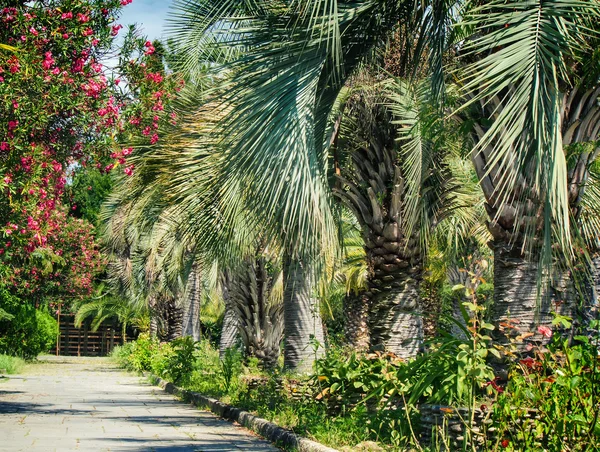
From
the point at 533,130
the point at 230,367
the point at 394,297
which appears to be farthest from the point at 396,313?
the point at 230,367

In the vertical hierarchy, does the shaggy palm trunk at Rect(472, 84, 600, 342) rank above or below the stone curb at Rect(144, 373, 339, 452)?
above

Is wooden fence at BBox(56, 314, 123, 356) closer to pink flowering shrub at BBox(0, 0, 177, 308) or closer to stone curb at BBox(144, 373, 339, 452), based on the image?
stone curb at BBox(144, 373, 339, 452)

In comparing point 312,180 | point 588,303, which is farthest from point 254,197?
point 588,303

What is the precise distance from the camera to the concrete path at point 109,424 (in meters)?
9.67

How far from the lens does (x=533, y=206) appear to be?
7.15 m

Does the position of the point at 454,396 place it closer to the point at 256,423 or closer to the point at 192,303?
the point at 256,423

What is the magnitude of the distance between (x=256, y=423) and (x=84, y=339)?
49.4 m

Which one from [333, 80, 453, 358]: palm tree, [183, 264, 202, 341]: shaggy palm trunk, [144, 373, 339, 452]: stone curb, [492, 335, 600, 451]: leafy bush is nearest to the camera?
[492, 335, 600, 451]: leafy bush

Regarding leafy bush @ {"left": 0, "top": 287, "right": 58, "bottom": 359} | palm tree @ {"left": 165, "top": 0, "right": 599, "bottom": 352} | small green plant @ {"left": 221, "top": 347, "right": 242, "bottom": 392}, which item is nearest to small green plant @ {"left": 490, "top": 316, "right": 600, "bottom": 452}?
palm tree @ {"left": 165, "top": 0, "right": 599, "bottom": 352}

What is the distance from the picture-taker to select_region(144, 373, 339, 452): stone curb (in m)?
8.76

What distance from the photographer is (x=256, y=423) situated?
11.5 m

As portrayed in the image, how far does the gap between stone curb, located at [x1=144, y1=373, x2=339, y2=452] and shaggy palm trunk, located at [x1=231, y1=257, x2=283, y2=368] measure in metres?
1.64

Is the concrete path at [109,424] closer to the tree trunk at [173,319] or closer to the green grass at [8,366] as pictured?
the green grass at [8,366]

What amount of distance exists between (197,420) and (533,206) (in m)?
7.78
